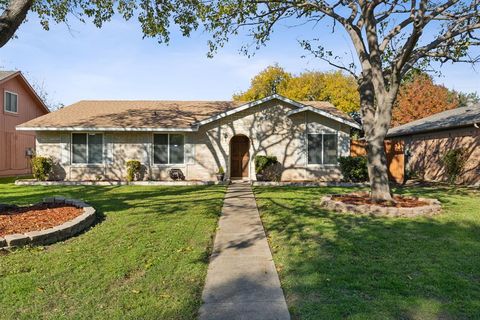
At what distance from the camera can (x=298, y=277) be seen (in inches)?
195

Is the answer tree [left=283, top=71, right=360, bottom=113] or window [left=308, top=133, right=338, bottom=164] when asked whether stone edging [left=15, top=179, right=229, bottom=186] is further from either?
tree [left=283, top=71, right=360, bottom=113]

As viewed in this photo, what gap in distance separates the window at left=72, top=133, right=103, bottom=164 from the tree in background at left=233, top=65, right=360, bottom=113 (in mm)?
29308

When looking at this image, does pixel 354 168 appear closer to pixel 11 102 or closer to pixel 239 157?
pixel 239 157

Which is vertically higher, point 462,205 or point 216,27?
point 216,27

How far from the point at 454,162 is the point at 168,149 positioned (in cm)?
1325

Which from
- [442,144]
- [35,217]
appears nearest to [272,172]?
[442,144]

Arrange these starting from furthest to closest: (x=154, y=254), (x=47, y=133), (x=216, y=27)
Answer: (x=47, y=133)
(x=216, y=27)
(x=154, y=254)

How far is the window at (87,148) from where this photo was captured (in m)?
18.8

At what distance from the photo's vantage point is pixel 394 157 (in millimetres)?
18641

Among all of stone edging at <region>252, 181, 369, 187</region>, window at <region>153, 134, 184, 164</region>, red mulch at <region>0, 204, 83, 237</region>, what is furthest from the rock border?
window at <region>153, 134, 184, 164</region>

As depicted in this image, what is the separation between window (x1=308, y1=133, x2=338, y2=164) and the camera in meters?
18.8

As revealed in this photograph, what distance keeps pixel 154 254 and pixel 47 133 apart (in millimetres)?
15328

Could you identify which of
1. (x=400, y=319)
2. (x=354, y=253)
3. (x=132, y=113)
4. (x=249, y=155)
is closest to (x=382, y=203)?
(x=354, y=253)

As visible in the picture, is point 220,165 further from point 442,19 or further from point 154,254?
point 154,254
